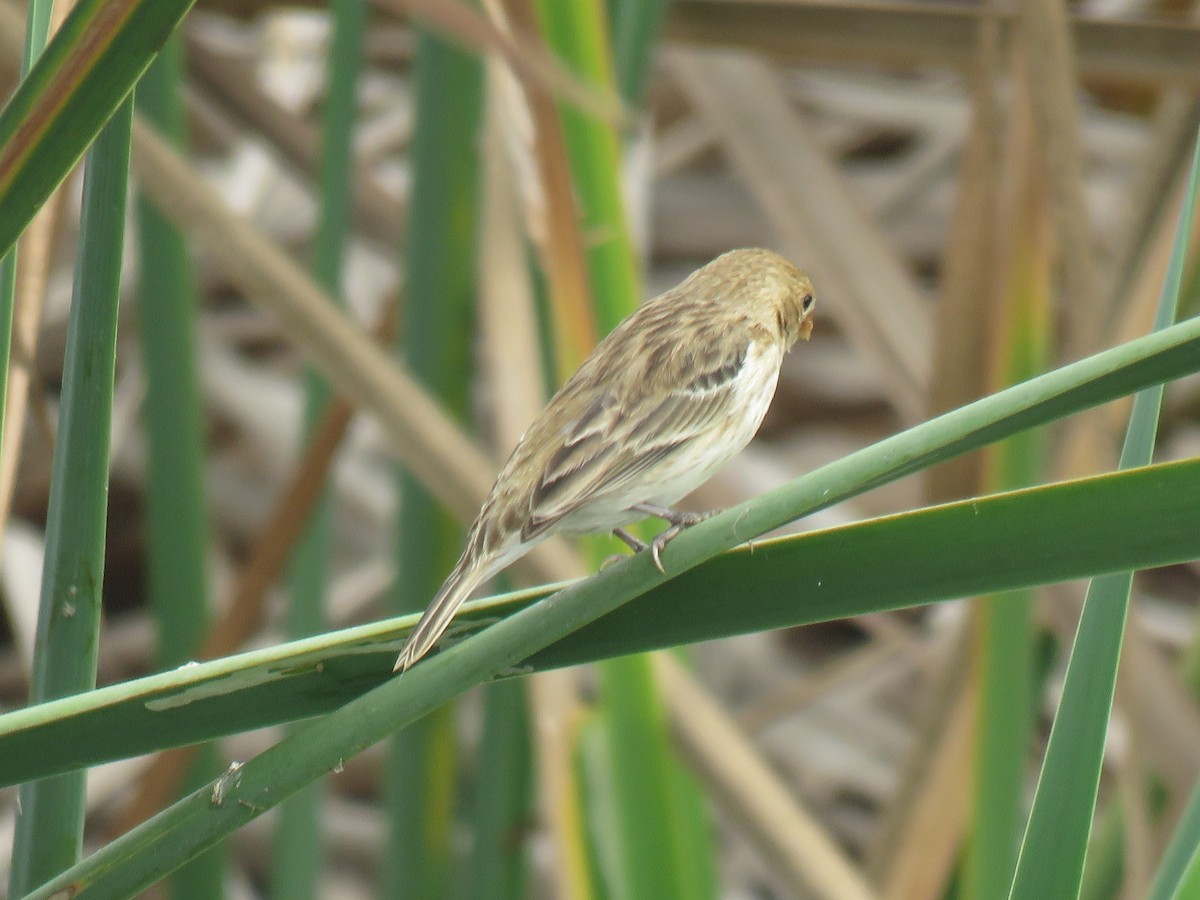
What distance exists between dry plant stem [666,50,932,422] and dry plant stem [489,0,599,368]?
1.06 meters

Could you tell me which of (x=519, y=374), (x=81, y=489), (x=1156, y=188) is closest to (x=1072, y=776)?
(x=81, y=489)

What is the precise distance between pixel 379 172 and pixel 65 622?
3.93m

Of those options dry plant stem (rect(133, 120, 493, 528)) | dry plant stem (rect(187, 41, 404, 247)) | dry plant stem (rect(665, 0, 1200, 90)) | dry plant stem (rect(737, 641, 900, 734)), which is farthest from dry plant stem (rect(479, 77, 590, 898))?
dry plant stem (rect(737, 641, 900, 734))

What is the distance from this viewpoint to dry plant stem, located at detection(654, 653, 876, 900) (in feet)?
6.64

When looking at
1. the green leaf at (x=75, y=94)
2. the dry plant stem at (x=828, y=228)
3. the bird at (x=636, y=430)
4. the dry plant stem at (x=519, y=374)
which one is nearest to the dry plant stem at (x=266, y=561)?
the dry plant stem at (x=519, y=374)

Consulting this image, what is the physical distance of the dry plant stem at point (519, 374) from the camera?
2145 mm

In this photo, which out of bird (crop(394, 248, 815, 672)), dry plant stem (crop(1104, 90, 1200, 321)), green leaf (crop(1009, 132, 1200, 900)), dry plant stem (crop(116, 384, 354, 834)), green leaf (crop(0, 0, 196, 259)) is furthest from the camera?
dry plant stem (crop(116, 384, 354, 834))

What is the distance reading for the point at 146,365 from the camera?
241cm

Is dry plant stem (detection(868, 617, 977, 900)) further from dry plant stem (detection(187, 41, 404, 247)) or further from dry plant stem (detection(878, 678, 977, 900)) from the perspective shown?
dry plant stem (detection(187, 41, 404, 247))

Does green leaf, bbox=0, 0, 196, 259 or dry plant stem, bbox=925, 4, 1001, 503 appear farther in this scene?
dry plant stem, bbox=925, 4, 1001, 503

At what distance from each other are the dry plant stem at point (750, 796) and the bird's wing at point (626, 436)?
30 cm

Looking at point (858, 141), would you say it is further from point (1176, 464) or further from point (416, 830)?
point (1176, 464)

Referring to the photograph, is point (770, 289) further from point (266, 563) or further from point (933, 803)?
point (266, 563)

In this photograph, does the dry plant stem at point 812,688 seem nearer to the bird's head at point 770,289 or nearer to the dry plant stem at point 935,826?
the dry plant stem at point 935,826
